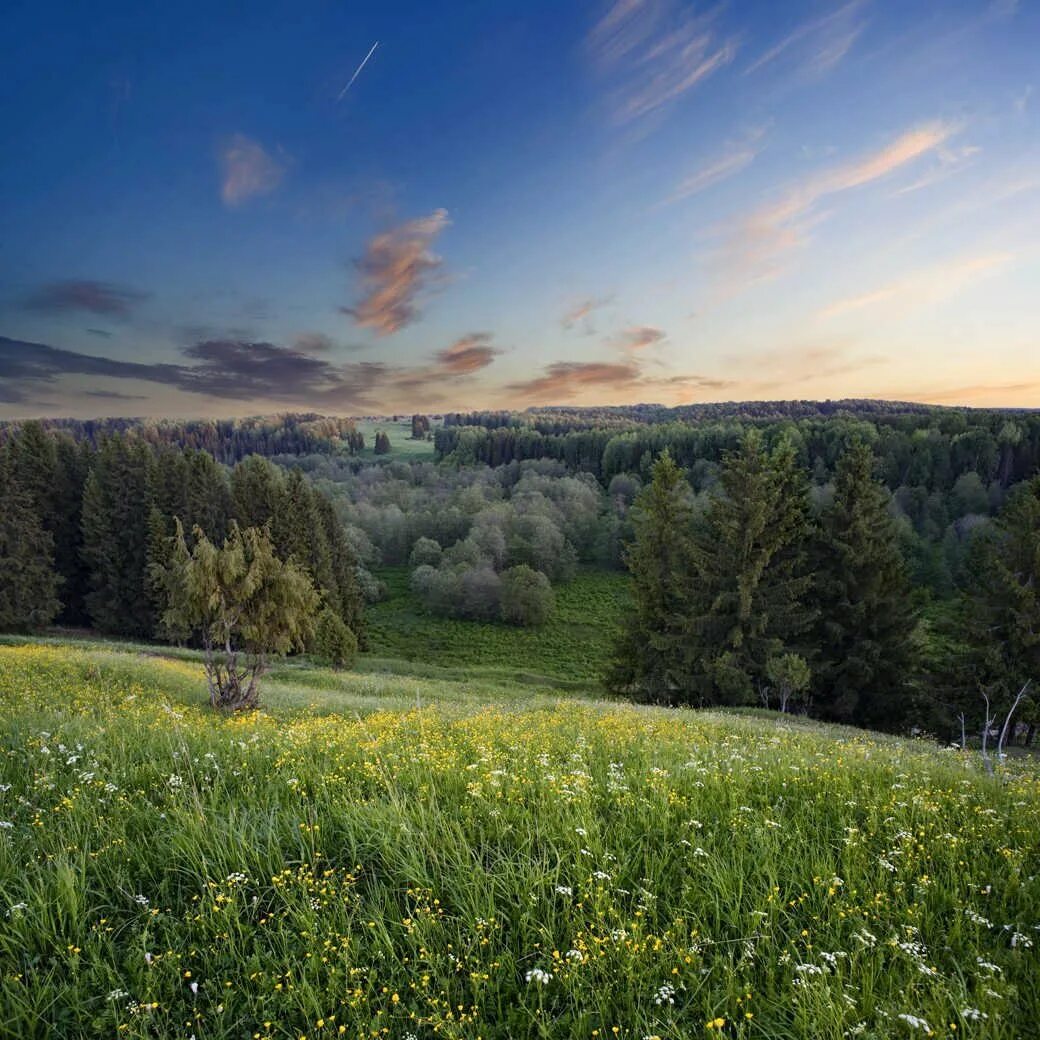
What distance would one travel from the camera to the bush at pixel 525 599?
74.6 metres

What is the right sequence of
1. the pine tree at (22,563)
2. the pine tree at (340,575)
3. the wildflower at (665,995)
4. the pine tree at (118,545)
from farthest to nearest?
the pine tree at (340,575) → the pine tree at (118,545) → the pine tree at (22,563) → the wildflower at (665,995)

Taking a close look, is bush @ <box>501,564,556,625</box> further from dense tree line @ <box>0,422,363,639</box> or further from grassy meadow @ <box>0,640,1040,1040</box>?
grassy meadow @ <box>0,640,1040,1040</box>

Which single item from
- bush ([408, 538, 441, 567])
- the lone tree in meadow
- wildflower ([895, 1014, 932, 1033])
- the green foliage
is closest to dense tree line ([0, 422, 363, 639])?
the lone tree in meadow

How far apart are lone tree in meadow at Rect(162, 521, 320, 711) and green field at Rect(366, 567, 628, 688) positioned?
28.9 m

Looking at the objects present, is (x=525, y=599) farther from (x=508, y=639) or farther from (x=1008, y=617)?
(x=1008, y=617)

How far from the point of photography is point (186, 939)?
3283 mm

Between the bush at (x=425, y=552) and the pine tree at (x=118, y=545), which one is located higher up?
the pine tree at (x=118, y=545)

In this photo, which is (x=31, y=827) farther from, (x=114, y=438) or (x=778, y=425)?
(x=778, y=425)

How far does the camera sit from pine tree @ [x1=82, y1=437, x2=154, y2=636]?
51500 mm

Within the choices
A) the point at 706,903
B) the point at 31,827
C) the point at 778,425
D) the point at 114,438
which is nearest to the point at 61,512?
the point at 114,438

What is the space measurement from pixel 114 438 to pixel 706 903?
70578 mm

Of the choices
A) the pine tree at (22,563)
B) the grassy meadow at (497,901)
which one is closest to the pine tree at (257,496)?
the pine tree at (22,563)

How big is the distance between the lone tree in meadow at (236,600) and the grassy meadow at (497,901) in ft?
38.3

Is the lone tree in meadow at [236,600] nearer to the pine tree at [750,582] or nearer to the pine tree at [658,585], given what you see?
the pine tree at [658,585]
